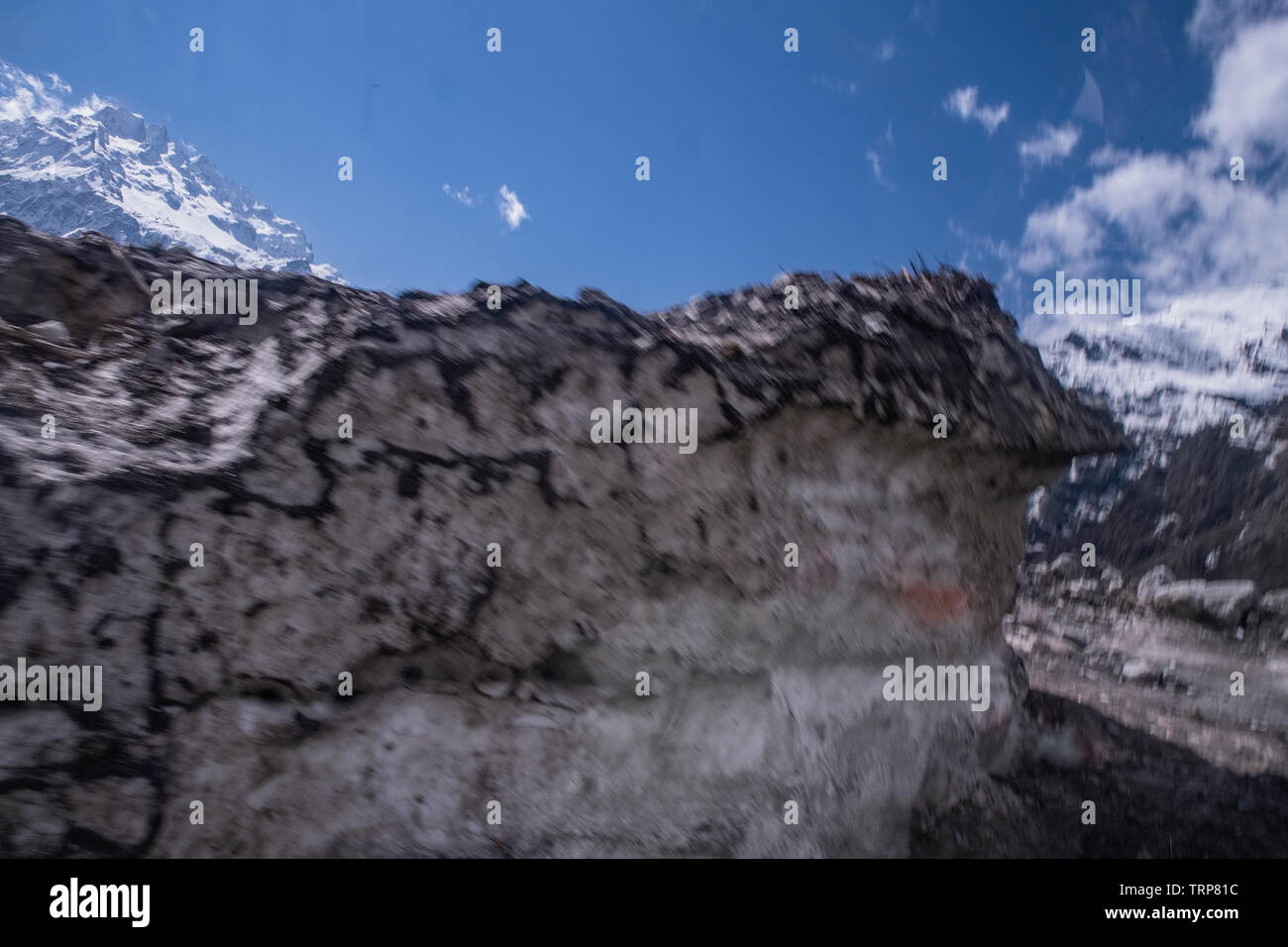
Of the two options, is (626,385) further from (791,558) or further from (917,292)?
(917,292)

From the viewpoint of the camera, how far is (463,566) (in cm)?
299

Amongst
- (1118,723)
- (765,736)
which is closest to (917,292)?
(765,736)

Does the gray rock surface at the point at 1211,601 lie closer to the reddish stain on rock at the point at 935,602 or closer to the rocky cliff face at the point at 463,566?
the reddish stain on rock at the point at 935,602

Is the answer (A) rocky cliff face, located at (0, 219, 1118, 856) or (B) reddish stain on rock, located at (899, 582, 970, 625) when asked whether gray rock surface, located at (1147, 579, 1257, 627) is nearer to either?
(B) reddish stain on rock, located at (899, 582, 970, 625)

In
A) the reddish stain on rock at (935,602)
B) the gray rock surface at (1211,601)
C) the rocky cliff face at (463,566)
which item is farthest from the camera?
the gray rock surface at (1211,601)

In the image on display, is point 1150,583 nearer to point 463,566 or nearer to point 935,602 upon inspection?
point 935,602

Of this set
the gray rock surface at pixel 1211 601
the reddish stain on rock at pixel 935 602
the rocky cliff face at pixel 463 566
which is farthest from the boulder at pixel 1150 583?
the rocky cliff face at pixel 463 566

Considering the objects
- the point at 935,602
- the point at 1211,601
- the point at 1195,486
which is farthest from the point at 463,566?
the point at 1195,486

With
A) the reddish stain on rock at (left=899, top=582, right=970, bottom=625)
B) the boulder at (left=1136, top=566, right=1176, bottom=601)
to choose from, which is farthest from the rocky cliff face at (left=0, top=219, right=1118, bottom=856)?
the boulder at (left=1136, top=566, right=1176, bottom=601)

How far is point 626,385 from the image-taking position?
A: 3.21 m

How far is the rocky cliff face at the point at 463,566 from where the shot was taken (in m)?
2.46

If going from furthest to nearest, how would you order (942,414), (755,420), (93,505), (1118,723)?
(1118,723), (942,414), (755,420), (93,505)
